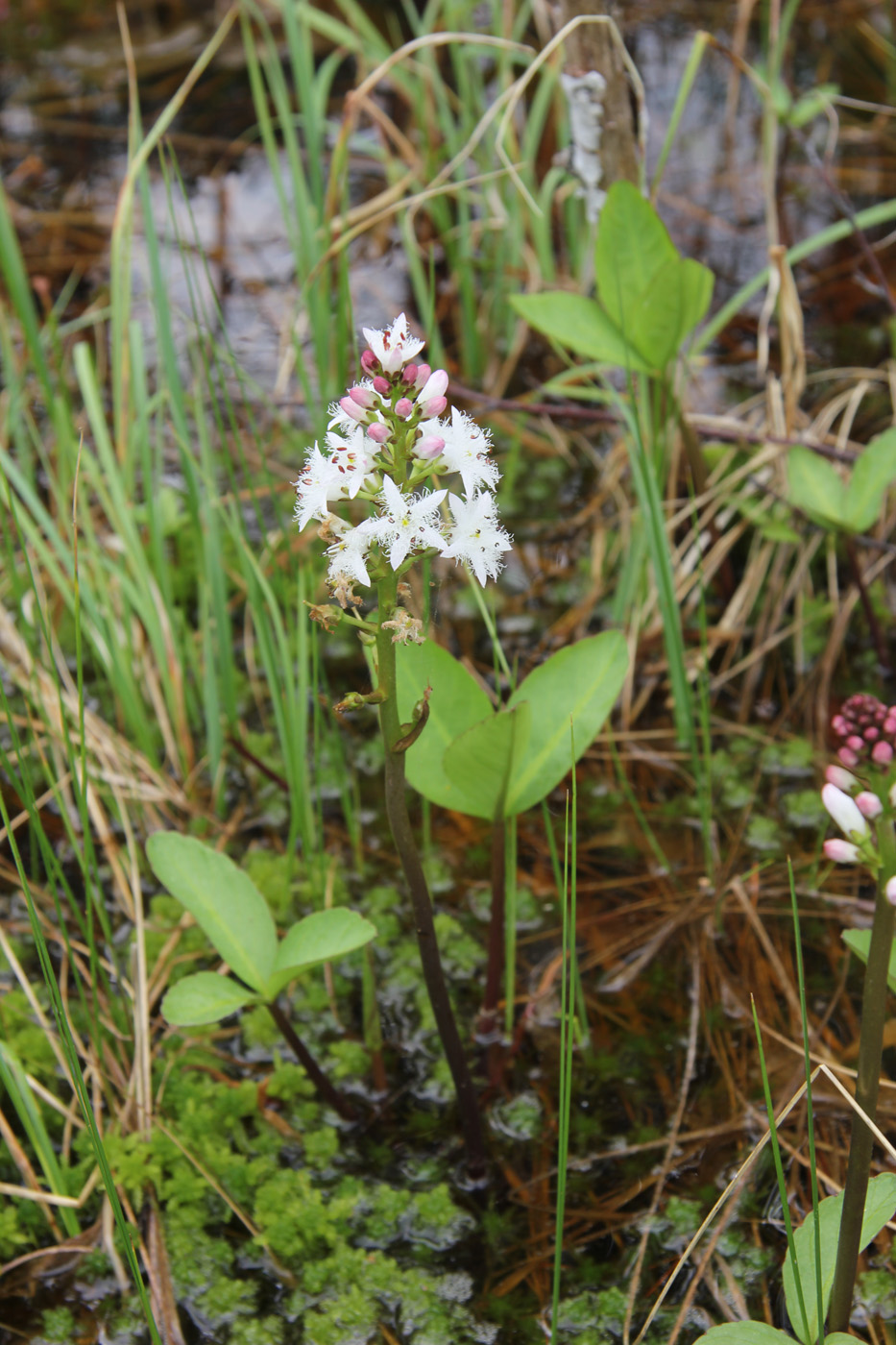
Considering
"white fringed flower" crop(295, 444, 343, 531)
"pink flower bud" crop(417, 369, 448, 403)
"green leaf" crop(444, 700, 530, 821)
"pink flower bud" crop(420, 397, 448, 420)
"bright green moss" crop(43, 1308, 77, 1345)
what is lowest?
"bright green moss" crop(43, 1308, 77, 1345)

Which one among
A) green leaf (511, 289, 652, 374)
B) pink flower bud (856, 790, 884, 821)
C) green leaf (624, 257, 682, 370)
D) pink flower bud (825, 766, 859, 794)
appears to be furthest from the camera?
green leaf (511, 289, 652, 374)

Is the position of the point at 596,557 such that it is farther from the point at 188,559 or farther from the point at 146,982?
the point at 146,982

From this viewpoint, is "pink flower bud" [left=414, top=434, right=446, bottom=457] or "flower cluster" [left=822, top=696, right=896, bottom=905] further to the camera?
"pink flower bud" [left=414, top=434, right=446, bottom=457]

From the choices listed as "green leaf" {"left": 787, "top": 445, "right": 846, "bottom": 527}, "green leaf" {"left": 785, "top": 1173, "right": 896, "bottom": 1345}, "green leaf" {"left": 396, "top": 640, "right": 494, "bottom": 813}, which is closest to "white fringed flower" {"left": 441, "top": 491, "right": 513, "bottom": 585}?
"green leaf" {"left": 396, "top": 640, "right": 494, "bottom": 813}

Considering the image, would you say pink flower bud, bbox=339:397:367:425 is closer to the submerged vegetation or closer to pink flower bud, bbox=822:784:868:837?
the submerged vegetation

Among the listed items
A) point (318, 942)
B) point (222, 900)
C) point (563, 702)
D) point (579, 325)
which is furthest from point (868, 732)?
point (579, 325)

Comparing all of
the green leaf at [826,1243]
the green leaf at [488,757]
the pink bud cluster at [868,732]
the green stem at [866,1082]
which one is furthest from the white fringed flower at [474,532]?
the green leaf at [826,1243]

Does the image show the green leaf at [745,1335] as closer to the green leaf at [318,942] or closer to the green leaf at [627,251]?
the green leaf at [318,942]
